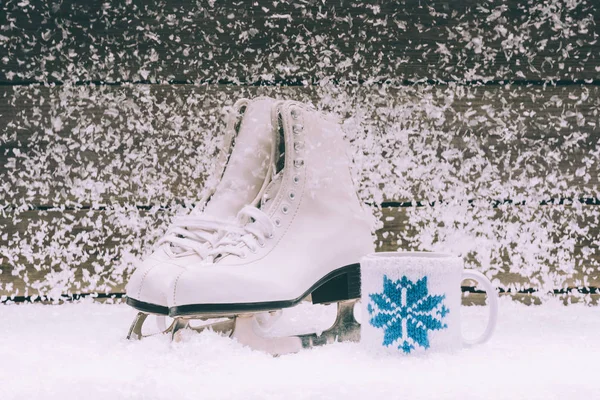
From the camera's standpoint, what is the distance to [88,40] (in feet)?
2.73

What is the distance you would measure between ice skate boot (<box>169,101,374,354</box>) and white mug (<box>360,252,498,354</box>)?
79 millimetres

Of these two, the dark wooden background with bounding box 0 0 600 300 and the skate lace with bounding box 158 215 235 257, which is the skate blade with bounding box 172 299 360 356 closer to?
the skate lace with bounding box 158 215 235 257

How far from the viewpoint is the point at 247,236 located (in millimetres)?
551

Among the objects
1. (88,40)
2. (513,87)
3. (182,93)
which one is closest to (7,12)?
(88,40)

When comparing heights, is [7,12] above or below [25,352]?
above

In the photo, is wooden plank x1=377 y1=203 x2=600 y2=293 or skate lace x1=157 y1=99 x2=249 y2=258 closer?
skate lace x1=157 y1=99 x2=249 y2=258

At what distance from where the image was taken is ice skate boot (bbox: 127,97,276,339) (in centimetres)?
57

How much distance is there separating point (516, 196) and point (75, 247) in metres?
0.60

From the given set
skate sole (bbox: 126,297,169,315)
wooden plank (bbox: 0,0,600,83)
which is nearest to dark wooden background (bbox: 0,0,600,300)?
wooden plank (bbox: 0,0,600,83)

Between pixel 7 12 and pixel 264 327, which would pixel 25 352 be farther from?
pixel 7 12

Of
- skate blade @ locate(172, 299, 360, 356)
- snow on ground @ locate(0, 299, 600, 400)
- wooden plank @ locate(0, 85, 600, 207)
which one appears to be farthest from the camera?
wooden plank @ locate(0, 85, 600, 207)

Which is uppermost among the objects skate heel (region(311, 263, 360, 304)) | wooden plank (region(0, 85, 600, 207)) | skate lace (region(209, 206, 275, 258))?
wooden plank (region(0, 85, 600, 207))

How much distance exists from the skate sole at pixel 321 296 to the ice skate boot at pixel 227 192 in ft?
0.21

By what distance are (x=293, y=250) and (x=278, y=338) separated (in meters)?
0.08
